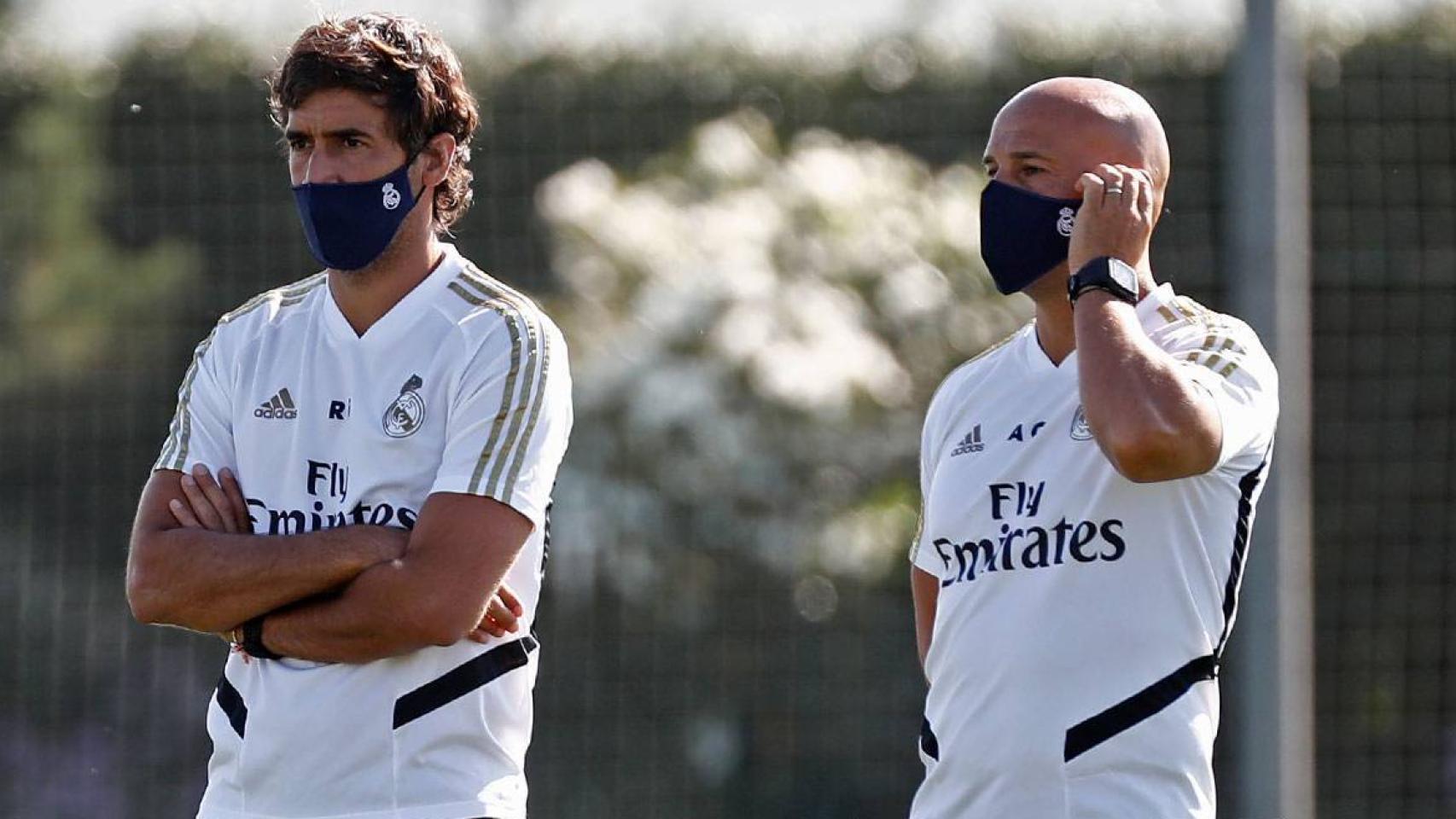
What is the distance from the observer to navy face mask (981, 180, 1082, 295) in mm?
3473

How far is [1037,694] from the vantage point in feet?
10.6

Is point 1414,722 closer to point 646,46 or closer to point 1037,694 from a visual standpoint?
point 646,46

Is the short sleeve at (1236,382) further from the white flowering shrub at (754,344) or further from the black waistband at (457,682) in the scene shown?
the white flowering shrub at (754,344)

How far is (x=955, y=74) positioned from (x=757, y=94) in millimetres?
594

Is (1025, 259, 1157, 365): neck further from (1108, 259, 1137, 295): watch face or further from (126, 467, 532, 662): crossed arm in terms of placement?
(126, 467, 532, 662): crossed arm

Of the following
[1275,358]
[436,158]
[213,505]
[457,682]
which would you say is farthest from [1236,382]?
[213,505]

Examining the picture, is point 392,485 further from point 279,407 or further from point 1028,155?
point 1028,155

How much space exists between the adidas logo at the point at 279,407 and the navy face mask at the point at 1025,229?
117cm

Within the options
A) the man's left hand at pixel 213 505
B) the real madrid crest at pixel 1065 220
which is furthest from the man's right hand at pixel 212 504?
the real madrid crest at pixel 1065 220

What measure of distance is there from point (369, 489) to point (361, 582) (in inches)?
7.0

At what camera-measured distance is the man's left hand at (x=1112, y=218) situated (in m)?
3.35

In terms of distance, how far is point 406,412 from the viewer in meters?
3.51

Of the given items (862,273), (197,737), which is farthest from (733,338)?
(197,737)

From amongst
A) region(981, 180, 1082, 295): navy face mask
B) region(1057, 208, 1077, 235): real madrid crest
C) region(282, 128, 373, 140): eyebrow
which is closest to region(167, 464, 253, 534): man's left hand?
region(282, 128, 373, 140): eyebrow
